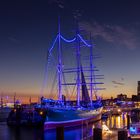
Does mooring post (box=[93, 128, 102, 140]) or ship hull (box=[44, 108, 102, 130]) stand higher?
mooring post (box=[93, 128, 102, 140])

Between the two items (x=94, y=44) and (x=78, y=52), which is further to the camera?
(x=94, y=44)

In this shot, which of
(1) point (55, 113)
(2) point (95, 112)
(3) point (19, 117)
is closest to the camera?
(1) point (55, 113)

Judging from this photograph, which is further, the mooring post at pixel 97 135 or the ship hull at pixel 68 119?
the ship hull at pixel 68 119

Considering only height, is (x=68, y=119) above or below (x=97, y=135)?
below

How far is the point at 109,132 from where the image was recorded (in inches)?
1630

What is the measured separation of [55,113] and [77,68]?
1472 cm

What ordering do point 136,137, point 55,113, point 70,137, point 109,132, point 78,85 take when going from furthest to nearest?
point 78,85 → point 55,113 → point 70,137 → point 109,132 → point 136,137

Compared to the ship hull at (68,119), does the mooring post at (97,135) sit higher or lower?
higher

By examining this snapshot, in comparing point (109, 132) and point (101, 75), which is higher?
point (101, 75)

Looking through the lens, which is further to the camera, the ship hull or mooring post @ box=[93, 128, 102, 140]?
the ship hull

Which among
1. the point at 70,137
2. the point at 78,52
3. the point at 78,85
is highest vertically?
the point at 78,52

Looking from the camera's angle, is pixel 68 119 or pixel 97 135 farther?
pixel 68 119

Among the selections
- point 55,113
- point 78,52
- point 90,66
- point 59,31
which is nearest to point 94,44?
point 90,66

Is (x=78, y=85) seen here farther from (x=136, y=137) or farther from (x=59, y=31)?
(x=136, y=137)
